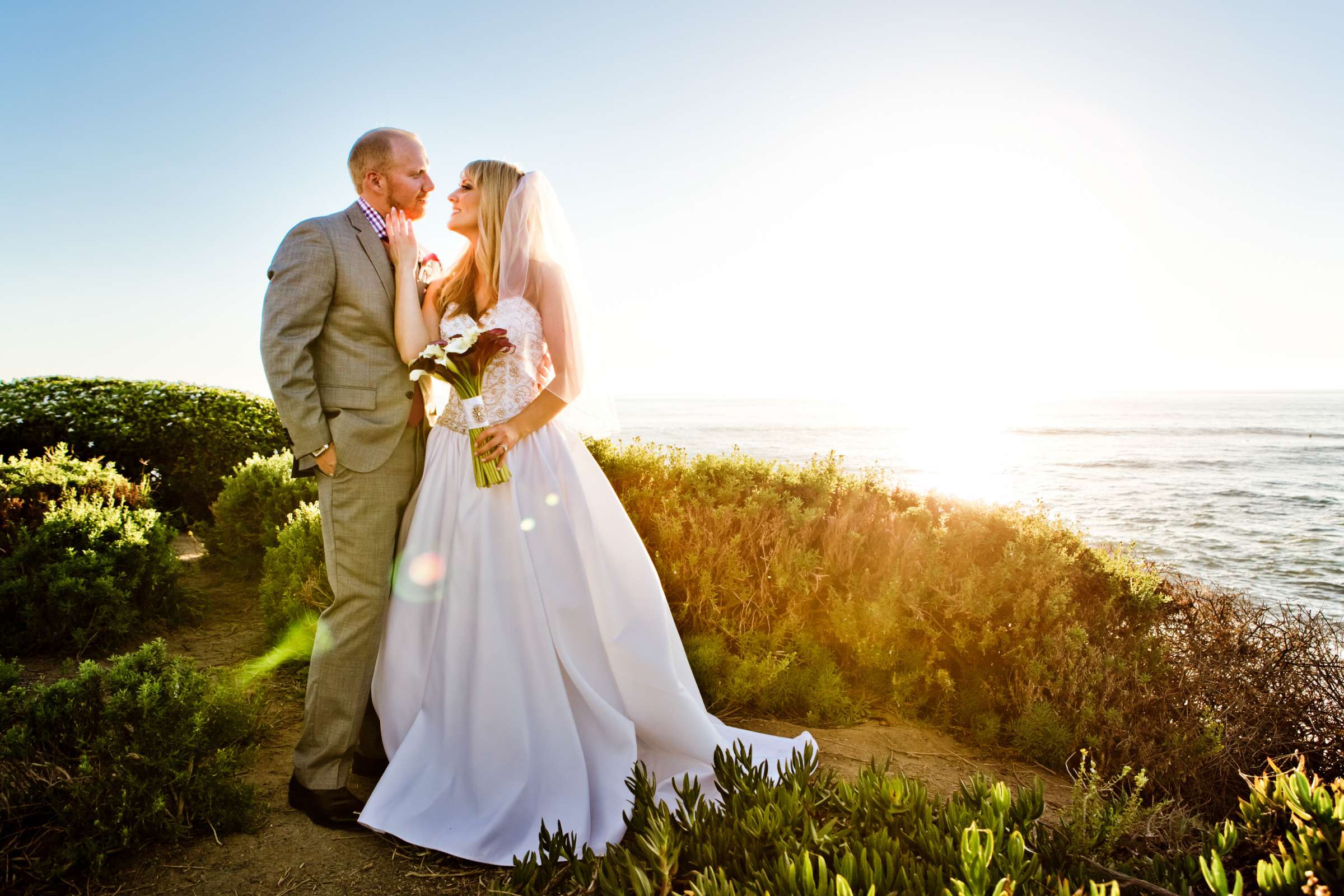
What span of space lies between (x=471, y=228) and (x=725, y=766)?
286 centimetres

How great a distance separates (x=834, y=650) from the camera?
17.3 feet

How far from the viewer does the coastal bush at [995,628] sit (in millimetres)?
4328

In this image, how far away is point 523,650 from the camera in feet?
11.8

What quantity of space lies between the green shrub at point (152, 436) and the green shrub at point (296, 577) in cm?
402

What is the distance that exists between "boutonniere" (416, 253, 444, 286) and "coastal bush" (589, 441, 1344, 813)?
91.6 inches

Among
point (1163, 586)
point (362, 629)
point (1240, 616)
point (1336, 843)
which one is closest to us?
point (1336, 843)

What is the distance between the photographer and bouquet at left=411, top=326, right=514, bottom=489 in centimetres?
351

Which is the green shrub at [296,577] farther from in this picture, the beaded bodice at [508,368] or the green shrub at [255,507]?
the beaded bodice at [508,368]

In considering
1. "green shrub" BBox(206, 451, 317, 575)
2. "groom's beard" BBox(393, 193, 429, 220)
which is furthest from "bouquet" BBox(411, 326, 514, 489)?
"green shrub" BBox(206, 451, 317, 575)

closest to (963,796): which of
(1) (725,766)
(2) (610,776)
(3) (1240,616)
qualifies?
(1) (725,766)

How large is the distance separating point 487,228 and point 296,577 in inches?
131

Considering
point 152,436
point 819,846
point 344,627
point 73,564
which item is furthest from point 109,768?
point 152,436

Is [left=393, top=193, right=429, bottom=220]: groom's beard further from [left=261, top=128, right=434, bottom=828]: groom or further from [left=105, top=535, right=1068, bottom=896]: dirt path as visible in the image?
[left=105, top=535, right=1068, bottom=896]: dirt path

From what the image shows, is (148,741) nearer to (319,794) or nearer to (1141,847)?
(319,794)
